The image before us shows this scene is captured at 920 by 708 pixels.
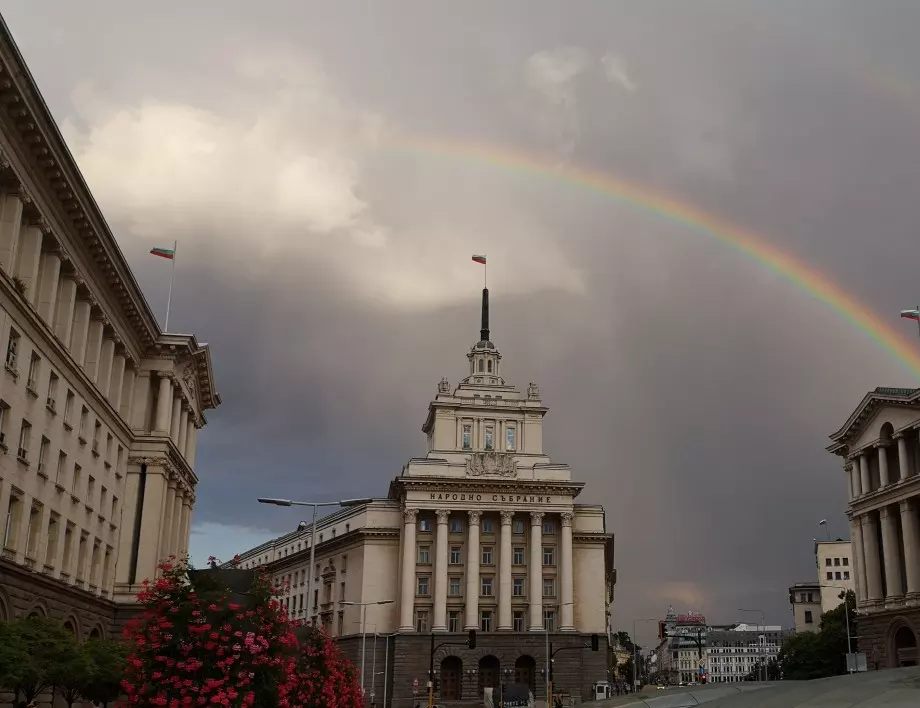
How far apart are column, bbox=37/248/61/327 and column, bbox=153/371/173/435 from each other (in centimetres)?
2260

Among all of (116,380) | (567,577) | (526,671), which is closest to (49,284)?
(116,380)

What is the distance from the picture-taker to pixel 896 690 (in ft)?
64.4

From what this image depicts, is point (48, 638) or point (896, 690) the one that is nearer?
point (896, 690)

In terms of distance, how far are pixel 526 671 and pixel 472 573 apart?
38.9ft

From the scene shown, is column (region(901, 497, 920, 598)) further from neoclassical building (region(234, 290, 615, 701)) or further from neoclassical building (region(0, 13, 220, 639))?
neoclassical building (region(0, 13, 220, 639))

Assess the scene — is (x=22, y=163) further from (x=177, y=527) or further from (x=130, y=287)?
(x=177, y=527)

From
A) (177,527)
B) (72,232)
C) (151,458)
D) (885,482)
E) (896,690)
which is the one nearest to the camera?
(896,690)

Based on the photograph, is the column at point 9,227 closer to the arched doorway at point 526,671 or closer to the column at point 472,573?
the column at point 472,573

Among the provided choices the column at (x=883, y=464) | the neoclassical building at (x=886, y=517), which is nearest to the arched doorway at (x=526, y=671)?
the neoclassical building at (x=886, y=517)

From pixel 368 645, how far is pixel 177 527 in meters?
41.2

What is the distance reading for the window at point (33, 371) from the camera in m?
44.4

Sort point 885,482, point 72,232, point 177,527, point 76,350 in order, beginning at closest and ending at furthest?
1. point 72,232
2. point 76,350
3. point 177,527
4. point 885,482

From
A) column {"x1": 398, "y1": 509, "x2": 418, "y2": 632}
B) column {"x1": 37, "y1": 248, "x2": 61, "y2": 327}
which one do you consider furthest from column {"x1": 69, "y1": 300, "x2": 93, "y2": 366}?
column {"x1": 398, "y1": 509, "x2": 418, "y2": 632}

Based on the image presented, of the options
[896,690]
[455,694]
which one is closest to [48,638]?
[896,690]
